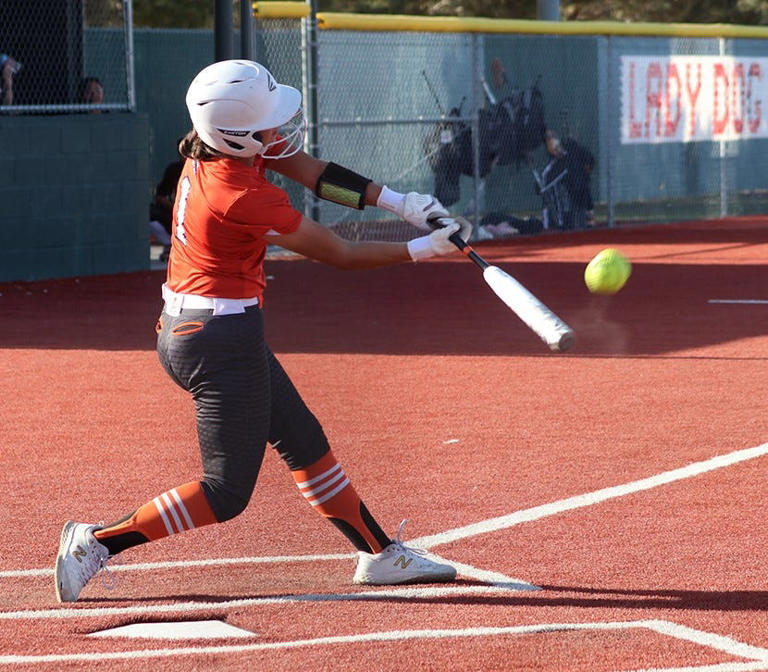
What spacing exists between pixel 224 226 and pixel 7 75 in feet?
39.9

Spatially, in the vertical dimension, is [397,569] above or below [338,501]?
below

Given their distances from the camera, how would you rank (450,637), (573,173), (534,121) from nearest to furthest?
(450,637) < (534,121) < (573,173)

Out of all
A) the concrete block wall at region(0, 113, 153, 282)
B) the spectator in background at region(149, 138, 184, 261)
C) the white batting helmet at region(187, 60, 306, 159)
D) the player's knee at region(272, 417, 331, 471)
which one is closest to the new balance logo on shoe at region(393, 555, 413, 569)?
the player's knee at region(272, 417, 331, 471)

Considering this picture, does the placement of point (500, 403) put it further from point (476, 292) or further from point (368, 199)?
point (476, 292)

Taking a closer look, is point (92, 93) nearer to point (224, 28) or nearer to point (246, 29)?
point (246, 29)

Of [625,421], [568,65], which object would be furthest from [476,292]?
[568,65]

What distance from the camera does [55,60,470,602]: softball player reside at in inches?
200

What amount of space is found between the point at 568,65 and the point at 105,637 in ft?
61.7

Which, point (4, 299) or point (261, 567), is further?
point (4, 299)

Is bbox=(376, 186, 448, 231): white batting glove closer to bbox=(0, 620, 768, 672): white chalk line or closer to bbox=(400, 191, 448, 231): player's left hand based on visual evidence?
bbox=(400, 191, 448, 231): player's left hand

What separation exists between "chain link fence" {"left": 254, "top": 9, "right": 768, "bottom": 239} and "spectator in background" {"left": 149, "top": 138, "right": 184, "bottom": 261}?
1.81m

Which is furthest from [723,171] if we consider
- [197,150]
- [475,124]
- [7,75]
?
[197,150]

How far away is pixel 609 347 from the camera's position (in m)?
11.6

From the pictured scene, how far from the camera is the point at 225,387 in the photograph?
205 inches
